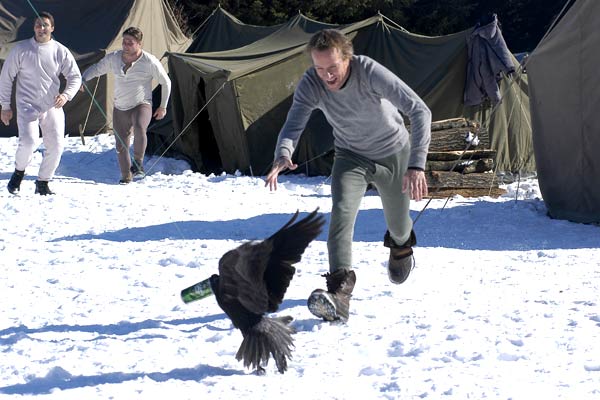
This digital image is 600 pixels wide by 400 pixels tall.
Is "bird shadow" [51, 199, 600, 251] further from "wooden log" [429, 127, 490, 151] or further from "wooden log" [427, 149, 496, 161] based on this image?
"wooden log" [429, 127, 490, 151]

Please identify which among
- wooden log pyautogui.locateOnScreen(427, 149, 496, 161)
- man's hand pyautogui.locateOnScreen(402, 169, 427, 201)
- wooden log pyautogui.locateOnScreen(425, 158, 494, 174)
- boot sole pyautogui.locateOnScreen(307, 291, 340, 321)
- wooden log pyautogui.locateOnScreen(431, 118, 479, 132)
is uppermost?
man's hand pyautogui.locateOnScreen(402, 169, 427, 201)

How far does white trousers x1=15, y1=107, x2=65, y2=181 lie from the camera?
1007cm

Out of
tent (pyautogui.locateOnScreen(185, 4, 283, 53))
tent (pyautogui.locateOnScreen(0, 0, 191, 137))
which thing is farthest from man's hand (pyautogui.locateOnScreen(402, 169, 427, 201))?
tent (pyautogui.locateOnScreen(0, 0, 191, 137))

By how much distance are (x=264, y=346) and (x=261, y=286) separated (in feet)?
0.88

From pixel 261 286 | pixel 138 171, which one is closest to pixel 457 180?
pixel 138 171

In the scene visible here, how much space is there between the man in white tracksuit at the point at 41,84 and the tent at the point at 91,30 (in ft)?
22.2

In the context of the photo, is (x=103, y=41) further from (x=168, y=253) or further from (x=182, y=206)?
(x=168, y=253)

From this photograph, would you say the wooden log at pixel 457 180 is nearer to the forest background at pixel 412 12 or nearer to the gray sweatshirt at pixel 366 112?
the gray sweatshirt at pixel 366 112

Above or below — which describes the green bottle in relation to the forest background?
below

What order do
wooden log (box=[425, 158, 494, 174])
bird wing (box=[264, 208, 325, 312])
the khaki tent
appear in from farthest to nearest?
the khaki tent, wooden log (box=[425, 158, 494, 174]), bird wing (box=[264, 208, 325, 312])

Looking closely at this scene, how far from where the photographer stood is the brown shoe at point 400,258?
217 inches

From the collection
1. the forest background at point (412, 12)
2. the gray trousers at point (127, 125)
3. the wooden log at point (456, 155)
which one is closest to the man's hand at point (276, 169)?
the wooden log at point (456, 155)

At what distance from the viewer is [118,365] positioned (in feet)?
14.4

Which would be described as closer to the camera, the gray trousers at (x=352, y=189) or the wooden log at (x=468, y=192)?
the gray trousers at (x=352, y=189)
